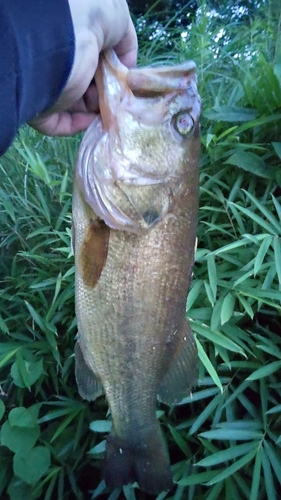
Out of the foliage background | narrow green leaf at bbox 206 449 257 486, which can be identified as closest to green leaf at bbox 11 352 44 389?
the foliage background

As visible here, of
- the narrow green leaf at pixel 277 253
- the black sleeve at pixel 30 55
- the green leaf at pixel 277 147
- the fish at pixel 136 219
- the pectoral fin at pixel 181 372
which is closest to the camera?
the black sleeve at pixel 30 55

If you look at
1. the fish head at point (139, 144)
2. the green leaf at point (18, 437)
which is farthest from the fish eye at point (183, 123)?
the green leaf at point (18, 437)

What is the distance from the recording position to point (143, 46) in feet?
11.8

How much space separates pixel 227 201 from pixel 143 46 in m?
2.00

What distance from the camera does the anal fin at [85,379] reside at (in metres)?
1.37

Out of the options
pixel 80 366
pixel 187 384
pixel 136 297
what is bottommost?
pixel 187 384

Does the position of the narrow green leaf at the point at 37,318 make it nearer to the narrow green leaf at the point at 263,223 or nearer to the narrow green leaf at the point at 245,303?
the narrow green leaf at the point at 245,303

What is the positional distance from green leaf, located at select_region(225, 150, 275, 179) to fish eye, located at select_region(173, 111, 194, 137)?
0.92 metres

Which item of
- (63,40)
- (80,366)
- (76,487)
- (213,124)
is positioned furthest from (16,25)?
(76,487)

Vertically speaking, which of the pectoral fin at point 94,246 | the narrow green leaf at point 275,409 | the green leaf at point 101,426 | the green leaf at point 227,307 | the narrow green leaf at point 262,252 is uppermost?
the pectoral fin at point 94,246

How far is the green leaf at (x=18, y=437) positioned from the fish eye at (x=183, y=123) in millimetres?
1365

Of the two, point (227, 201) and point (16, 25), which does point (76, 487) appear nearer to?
point (227, 201)

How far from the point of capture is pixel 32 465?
79.4 inches

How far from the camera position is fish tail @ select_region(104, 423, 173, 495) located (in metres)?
1.48
